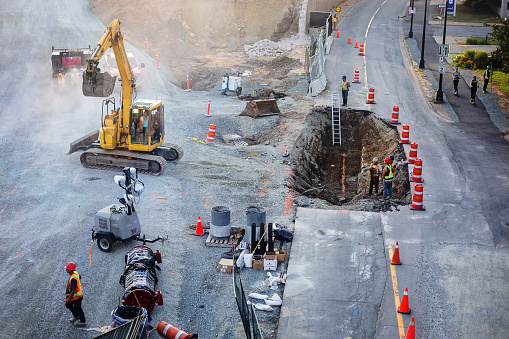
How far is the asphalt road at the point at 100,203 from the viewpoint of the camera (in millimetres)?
12102

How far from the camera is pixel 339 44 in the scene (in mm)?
41625

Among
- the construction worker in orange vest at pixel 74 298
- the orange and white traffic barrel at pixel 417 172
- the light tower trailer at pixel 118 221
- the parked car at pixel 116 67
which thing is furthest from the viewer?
the parked car at pixel 116 67

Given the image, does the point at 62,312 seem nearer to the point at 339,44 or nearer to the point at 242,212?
the point at 242,212

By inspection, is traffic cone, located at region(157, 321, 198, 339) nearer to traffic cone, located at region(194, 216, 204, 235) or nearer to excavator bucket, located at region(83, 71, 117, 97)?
traffic cone, located at region(194, 216, 204, 235)

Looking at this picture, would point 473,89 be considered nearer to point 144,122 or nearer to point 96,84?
point 144,122

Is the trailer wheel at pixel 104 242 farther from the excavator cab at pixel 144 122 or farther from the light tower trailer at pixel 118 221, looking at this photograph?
the excavator cab at pixel 144 122

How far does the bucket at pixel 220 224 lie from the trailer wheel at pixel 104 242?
9.16ft

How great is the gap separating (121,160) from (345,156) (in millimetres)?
11017

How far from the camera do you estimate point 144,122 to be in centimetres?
1992

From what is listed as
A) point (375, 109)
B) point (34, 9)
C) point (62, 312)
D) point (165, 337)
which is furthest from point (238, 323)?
point (34, 9)

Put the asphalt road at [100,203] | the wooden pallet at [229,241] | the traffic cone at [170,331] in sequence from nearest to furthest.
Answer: the traffic cone at [170,331] < the asphalt road at [100,203] < the wooden pallet at [229,241]

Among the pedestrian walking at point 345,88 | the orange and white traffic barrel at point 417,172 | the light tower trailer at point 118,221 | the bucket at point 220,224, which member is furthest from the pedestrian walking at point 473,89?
the light tower trailer at point 118,221

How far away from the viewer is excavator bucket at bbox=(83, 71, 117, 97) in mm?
18969

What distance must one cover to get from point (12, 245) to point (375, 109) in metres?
19.3
